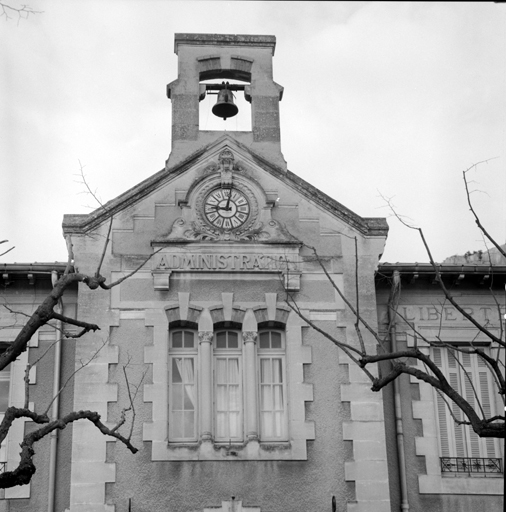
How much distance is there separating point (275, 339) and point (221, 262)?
166 cm

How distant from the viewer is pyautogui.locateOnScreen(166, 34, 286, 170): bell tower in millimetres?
17422

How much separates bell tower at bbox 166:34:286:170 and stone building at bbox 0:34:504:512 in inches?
2.4

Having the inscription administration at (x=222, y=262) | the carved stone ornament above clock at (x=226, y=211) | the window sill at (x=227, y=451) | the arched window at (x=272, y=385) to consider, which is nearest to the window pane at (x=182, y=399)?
the window sill at (x=227, y=451)

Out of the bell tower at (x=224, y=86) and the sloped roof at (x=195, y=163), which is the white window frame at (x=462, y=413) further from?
the bell tower at (x=224, y=86)

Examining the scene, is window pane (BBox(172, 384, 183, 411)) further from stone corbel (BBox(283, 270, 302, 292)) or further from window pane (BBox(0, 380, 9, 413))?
window pane (BBox(0, 380, 9, 413))

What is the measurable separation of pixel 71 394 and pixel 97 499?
196cm

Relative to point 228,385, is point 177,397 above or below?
below

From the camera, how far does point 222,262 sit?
16266mm

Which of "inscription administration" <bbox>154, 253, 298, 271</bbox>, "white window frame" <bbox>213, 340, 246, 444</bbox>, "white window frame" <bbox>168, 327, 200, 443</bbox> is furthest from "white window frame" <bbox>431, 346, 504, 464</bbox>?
"white window frame" <bbox>168, 327, 200, 443</bbox>

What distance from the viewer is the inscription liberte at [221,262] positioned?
53.2ft

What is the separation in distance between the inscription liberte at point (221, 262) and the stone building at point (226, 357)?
0.02 m

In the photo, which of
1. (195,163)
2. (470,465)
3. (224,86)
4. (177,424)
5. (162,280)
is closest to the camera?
(177,424)

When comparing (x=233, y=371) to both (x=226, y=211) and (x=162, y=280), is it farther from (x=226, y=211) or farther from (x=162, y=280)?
(x=226, y=211)

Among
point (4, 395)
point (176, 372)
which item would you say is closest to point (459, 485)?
point (176, 372)
